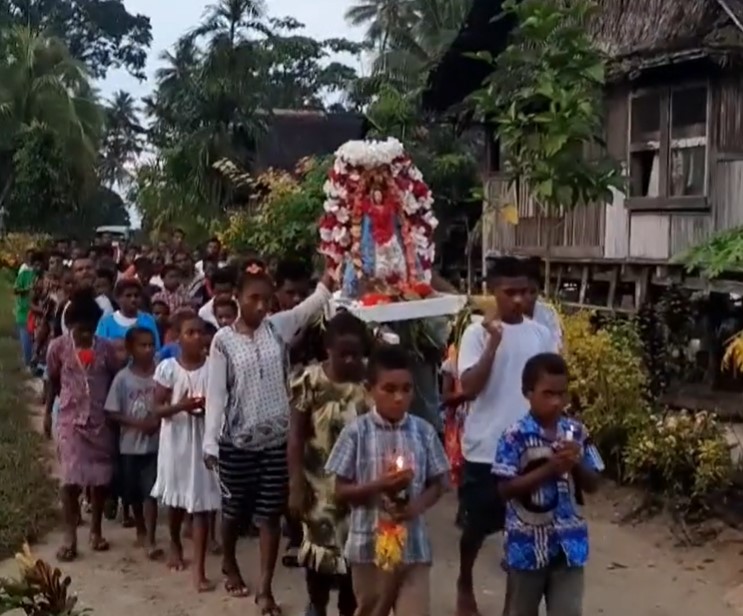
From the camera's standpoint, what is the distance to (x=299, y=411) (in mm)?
5367

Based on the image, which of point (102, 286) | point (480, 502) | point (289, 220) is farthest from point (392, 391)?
point (289, 220)

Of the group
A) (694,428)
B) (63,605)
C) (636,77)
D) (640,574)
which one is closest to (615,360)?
(694,428)

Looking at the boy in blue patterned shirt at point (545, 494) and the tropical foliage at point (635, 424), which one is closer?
the boy in blue patterned shirt at point (545, 494)

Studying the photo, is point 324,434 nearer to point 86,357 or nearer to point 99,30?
point 86,357

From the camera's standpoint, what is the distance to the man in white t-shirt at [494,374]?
18.6ft

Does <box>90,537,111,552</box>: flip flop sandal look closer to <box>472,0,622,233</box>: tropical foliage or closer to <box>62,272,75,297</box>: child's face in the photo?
<box>62,272,75,297</box>: child's face

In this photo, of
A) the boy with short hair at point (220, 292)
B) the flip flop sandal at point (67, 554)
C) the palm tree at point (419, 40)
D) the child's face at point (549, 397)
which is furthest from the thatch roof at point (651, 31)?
the palm tree at point (419, 40)

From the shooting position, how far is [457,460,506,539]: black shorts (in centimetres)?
576

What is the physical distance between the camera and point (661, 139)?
50.2ft

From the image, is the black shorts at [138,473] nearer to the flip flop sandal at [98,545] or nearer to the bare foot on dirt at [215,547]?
the flip flop sandal at [98,545]

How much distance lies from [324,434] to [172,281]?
6.19m

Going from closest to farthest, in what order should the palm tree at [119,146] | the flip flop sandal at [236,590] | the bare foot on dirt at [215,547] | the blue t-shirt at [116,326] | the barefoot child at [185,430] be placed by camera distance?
the flip flop sandal at [236,590] < the barefoot child at [185,430] < the bare foot on dirt at [215,547] < the blue t-shirt at [116,326] < the palm tree at [119,146]

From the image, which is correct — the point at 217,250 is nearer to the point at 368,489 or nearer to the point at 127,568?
the point at 127,568

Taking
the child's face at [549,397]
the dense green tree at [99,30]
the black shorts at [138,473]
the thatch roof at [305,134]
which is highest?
the dense green tree at [99,30]
